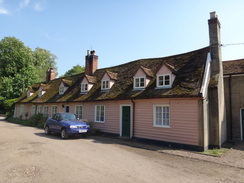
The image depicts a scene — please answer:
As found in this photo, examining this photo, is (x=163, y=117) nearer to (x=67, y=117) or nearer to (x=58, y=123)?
(x=67, y=117)

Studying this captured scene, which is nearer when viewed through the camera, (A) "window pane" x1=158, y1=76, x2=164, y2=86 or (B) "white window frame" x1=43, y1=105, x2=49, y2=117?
(A) "window pane" x1=158, y1=76, x2=164, y2=86

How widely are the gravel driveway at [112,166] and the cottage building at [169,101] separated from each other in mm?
1673

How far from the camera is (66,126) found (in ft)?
41.9

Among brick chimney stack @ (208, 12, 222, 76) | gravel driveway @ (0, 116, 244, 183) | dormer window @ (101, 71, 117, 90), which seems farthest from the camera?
dormer window @ (101, 71, 117, 90)

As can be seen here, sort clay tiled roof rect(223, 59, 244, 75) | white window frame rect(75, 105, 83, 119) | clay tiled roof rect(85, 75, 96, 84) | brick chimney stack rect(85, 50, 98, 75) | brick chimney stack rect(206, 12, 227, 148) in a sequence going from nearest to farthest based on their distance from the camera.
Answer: brick chimney stack rect(206, 12, 227, 148), clay tiled roof rect(223, 59, 244, 75), white window frame rect(75, 105, 83, 119), clay tiled roof rect(85, 75, 96, 84), brick chimney stack rect(85, 50, 98, 75)

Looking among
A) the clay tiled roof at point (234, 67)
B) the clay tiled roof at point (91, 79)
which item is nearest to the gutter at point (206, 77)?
the clay tiled roof at point (234, 67)

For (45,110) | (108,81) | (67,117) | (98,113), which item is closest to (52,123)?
(67,117)

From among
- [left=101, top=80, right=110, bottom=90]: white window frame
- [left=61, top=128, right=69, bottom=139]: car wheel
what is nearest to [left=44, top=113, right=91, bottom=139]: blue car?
[left=61, top=128, right=69, bottom=139]: car wheel

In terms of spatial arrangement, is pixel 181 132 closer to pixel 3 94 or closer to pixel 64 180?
pixel 64 180

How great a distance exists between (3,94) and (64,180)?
1624 inches

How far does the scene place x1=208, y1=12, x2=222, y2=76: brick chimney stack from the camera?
39.2ft

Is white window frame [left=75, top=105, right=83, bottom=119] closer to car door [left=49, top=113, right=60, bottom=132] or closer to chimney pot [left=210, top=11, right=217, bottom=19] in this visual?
car door [left=49, top=113, right=60, bottom=132]

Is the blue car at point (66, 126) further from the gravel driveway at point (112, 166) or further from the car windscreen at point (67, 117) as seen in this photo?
the gravel driveway at point (112, 166)

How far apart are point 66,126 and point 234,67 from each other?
14.3 metres
